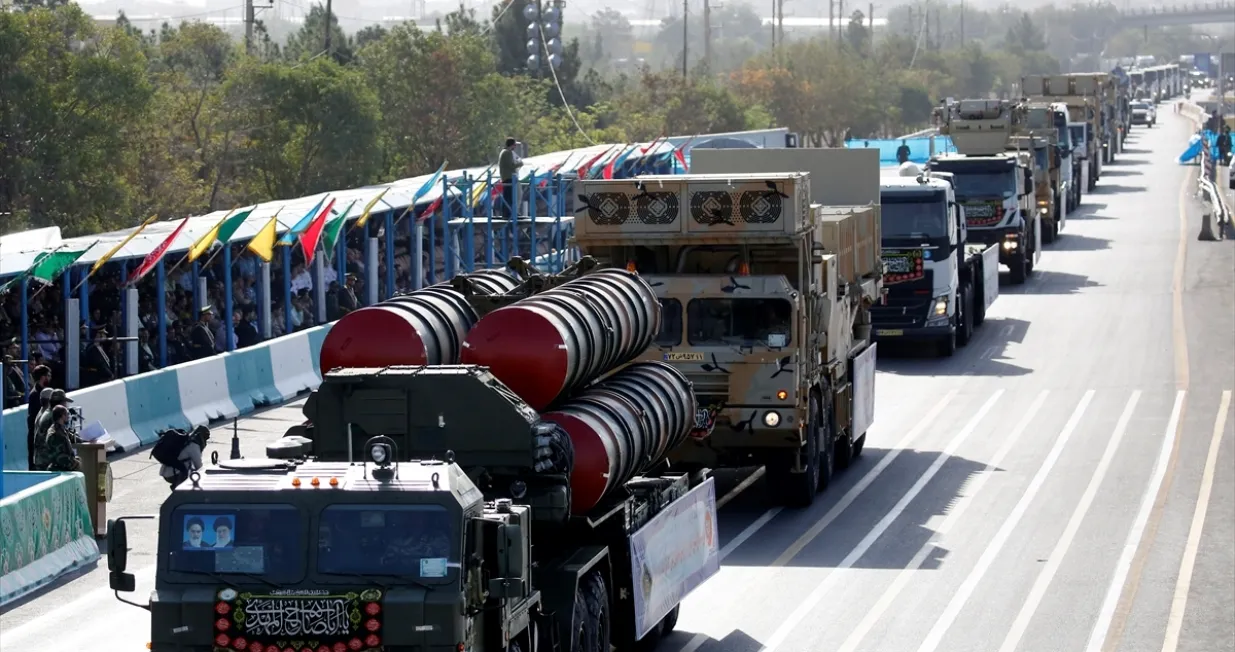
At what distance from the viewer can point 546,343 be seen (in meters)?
12.9

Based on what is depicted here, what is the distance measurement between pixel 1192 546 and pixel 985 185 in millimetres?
23949

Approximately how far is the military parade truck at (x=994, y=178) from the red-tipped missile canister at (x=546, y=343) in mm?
28038

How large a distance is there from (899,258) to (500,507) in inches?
872

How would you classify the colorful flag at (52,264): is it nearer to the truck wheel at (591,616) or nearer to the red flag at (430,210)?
the red flag at (430,210)

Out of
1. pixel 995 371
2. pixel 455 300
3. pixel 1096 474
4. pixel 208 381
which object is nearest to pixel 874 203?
pixel 1096 474

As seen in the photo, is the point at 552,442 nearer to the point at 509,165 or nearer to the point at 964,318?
the point at 509,165

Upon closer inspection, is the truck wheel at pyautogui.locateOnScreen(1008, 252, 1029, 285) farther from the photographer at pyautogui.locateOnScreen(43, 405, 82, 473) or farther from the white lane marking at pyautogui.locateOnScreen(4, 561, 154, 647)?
the white lane marking at pyautogui.locateOnScreen(4, 561, 154, 647)

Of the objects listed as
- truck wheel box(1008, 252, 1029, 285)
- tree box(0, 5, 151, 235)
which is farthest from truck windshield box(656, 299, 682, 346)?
truck wheel box(1008, 252, 1029, 285)

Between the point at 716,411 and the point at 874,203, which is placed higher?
the point at 874,203

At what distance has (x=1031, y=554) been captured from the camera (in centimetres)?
Result: 1867

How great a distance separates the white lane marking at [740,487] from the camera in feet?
70.5

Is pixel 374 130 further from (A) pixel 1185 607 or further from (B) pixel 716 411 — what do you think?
(A) pixel 1185 607

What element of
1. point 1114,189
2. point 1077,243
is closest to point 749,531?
point 1077,243

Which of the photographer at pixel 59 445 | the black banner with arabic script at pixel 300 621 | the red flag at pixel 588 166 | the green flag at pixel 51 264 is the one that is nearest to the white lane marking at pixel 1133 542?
the black banner with arabic script at pixel 300 621
